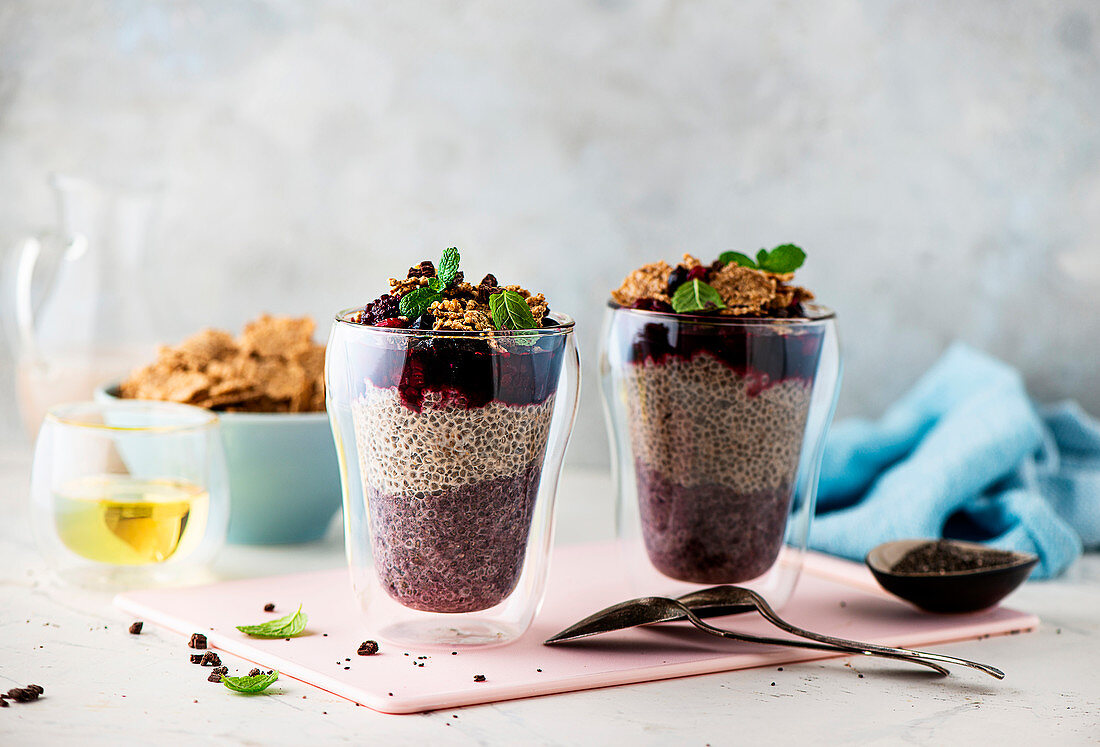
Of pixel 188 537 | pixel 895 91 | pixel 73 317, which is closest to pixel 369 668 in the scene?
pixel 188 537

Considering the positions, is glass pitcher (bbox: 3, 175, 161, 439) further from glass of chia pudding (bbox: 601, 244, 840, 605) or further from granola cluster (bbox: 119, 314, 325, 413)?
glass of chia pudding (bbox: 601, 244, 840, 605)

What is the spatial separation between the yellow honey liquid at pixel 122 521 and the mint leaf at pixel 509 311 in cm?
52

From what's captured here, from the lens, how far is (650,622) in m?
1.18

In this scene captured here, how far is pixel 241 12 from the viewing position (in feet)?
7.25

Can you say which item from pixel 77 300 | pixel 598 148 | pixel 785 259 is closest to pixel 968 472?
pixel 785 259

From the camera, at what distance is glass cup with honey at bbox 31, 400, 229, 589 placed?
1.34m

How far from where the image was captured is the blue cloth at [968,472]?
5.41 ft

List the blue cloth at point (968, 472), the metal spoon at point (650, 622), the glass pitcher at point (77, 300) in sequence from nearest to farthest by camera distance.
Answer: the metal spoon at point (650, 622) < the blue cloth at point (968, 472) < the glass pitcher at point (77, 300)

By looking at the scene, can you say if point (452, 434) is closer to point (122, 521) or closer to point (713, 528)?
point (713, 528)

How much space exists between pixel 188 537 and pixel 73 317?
66cm

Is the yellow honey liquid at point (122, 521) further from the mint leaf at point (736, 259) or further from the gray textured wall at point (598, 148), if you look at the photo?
the gray textured wall at point (598, 148)

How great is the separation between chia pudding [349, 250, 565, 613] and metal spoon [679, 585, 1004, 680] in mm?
230

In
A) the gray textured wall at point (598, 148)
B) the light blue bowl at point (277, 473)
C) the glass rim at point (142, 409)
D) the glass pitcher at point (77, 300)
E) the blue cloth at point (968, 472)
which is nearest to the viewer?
the glass rim at point (142, 409)

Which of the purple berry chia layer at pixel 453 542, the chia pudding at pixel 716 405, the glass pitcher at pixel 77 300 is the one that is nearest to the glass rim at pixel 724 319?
the chia pudding at pixel 716 405
